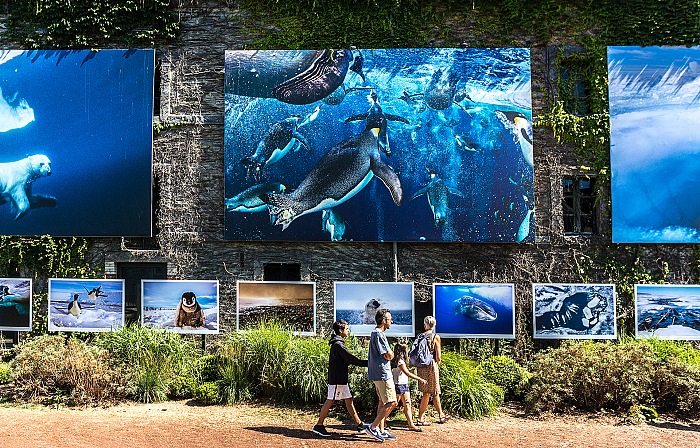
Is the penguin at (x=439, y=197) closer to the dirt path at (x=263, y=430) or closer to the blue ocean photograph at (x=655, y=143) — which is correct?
the blue ocean photograph at (x=655, y=143)

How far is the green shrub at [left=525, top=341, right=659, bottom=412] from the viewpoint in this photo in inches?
364

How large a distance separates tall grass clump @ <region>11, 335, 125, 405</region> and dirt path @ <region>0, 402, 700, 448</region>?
317mm

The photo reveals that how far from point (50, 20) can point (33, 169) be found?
11.1 ft

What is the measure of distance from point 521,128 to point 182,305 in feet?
26.7

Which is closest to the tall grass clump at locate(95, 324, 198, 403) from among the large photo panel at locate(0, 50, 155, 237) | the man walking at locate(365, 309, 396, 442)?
the large photo panel at locate(0, 50, 155, 237)

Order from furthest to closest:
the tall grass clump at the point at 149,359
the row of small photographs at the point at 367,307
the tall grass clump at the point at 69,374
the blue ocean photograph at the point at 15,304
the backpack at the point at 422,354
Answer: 1. the blue ocean photograph at the point at 15,304
2. the row of small photographs at the point at 367,307
3. the tall grass clump at the point at 149,359
4. the tall grass clump at the point at 69,374
5. the backpack at the point at 422,354

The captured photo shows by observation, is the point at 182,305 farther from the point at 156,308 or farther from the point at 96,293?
the point at 96,293

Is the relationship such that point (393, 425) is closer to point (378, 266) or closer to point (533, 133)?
point (378, 266)

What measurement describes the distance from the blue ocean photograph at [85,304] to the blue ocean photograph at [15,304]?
54 cm

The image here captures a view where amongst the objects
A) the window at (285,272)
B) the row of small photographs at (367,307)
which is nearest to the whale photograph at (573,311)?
the row of small photographs at (367,307)

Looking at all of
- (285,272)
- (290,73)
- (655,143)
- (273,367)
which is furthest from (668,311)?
(290,73)

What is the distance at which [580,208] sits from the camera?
1261cm

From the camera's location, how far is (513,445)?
7898mm

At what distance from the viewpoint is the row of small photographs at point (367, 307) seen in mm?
11969
